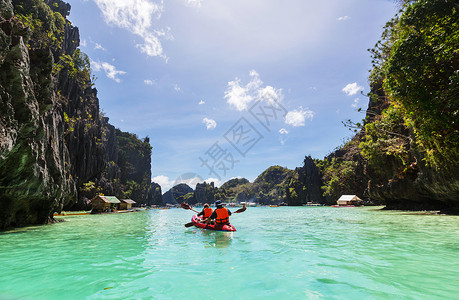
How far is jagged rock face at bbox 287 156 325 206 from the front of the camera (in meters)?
94.9

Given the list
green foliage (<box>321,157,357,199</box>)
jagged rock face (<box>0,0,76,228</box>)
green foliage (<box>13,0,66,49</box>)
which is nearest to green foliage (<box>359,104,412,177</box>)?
jagged rock face (<box>0,0,76,228</box>)

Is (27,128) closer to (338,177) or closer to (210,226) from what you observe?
(210,226)

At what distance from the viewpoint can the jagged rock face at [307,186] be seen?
311 ft

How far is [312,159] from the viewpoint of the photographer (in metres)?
98.8

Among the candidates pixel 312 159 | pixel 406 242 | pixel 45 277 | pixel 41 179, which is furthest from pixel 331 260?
pixel 312 159

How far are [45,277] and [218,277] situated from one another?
4023 millimetres

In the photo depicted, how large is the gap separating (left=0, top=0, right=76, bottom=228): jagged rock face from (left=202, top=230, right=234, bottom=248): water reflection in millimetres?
9540

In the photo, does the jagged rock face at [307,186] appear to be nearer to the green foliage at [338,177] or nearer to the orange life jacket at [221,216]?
the green foliage at [338,177]

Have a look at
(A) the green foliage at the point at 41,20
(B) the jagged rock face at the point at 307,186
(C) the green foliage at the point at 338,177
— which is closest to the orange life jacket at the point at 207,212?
(A) the green foliage at the point at 41,20

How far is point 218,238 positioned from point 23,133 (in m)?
11.6

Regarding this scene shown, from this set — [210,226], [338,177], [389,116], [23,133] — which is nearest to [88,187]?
[23,133]

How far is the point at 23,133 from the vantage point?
1175cm

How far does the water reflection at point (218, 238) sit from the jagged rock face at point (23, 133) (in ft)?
31.3

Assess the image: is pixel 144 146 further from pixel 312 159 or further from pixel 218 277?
pixel 218 277
